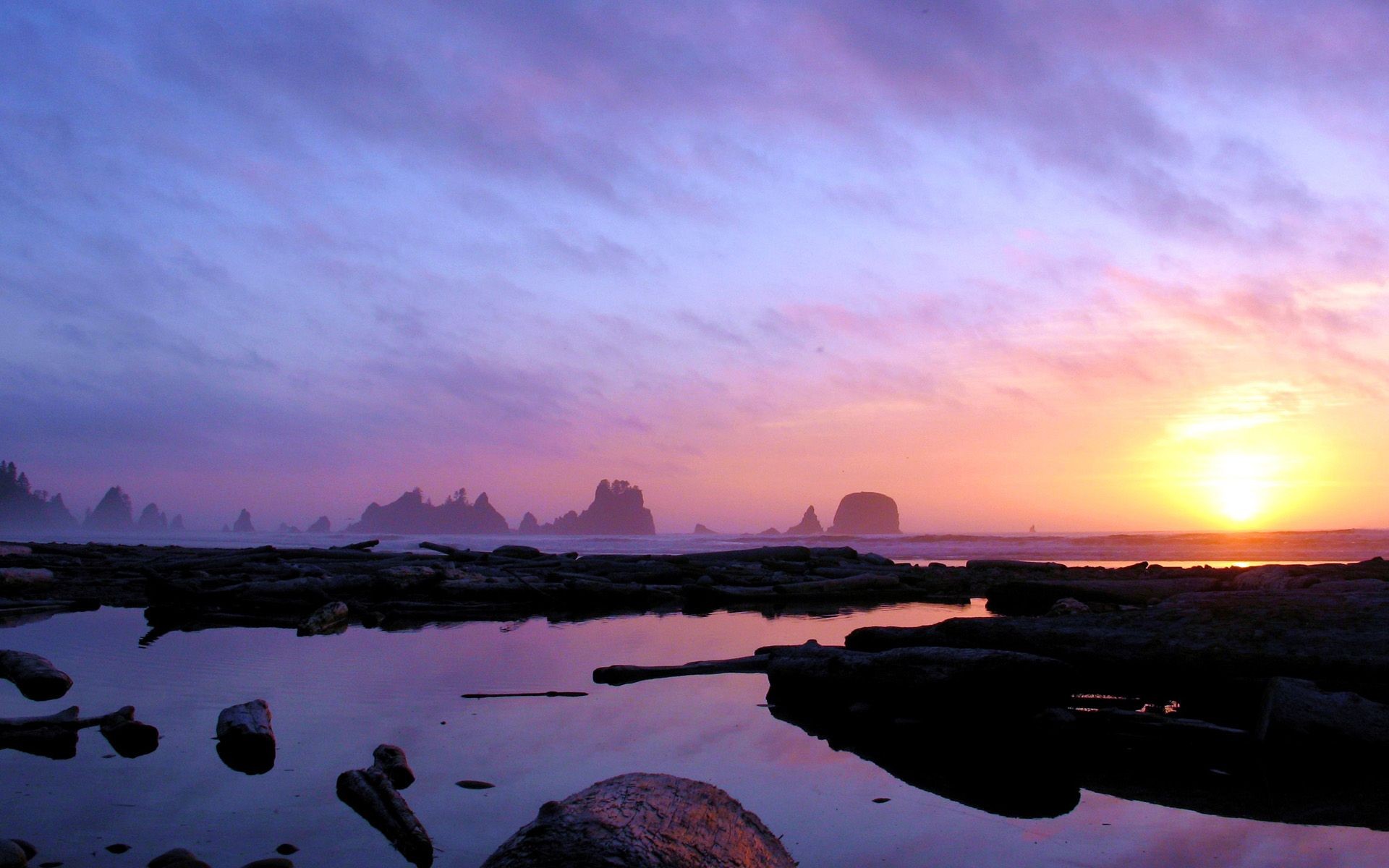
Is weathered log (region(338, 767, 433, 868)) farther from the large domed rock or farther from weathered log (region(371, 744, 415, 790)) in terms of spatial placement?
the large domed rock

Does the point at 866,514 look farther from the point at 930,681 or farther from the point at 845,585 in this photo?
the point at 930,681

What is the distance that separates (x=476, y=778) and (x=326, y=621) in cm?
681

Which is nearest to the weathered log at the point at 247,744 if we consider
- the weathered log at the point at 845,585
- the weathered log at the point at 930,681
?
the weathered log at the point at 930,681

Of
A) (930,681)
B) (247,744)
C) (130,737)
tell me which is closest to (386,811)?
(247,744)

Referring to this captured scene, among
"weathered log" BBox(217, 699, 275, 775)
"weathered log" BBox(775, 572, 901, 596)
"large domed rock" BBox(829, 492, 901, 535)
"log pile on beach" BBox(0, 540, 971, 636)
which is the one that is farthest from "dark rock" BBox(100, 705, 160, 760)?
"large domed rock" BBox(829, 492, 901, 535)

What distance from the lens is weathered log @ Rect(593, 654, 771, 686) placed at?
6.60m

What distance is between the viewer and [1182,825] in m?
3.51

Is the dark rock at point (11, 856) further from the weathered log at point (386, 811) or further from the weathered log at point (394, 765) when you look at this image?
the weathered log at point (394, 765)

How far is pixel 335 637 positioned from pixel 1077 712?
25.0ft

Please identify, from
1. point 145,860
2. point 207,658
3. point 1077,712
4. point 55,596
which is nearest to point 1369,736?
point 1077,712

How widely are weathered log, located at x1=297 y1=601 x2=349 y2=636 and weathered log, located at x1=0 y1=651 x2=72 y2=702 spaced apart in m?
3.43

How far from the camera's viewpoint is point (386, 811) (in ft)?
10.6

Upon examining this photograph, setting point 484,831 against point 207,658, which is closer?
point 484,831

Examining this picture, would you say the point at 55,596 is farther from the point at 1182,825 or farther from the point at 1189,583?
the point at 1189,583
